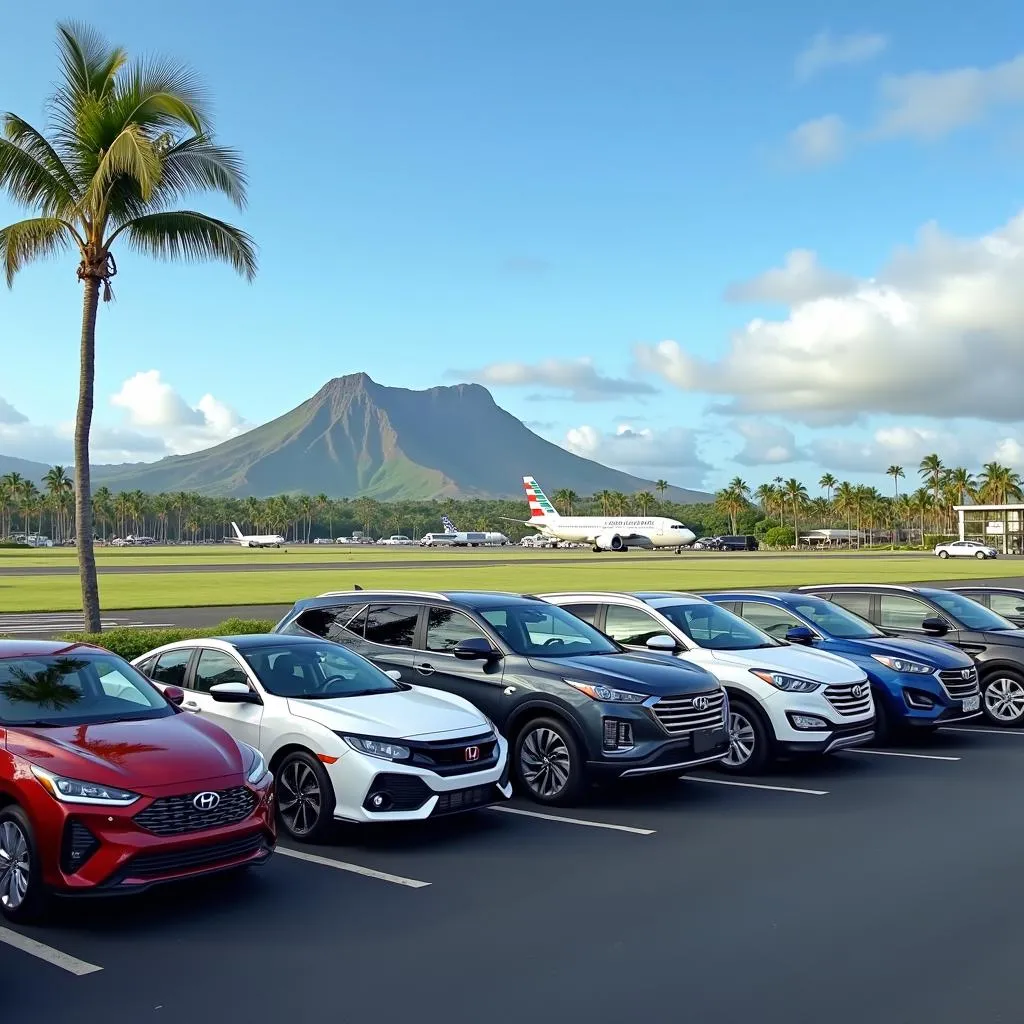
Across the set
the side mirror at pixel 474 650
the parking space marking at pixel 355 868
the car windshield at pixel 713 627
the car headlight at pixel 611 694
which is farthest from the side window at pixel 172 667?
the car windshield at pixel 713 627

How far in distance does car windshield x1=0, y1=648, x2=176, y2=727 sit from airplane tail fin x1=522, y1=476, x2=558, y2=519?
10746 centimetres

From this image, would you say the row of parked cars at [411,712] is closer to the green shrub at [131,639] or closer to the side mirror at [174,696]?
the side mirror at [174,696]

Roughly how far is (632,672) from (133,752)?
456cm

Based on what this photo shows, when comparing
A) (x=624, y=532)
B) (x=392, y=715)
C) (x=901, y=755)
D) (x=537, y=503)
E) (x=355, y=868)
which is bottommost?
(x=901, y=755)

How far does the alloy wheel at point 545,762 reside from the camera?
960cm

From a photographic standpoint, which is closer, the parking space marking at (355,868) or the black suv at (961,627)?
the parking space marking at (355,868)

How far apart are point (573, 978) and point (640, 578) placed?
45.3 meters

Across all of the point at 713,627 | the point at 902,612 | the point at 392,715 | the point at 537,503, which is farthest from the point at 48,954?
the point at 537,503

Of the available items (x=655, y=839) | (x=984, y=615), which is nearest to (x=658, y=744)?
(x=655, y=839)

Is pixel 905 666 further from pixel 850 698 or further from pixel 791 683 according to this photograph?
pixel 791 683

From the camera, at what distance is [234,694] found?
28.0 feet

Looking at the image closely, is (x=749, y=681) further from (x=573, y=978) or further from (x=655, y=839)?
(x=573, y=978)

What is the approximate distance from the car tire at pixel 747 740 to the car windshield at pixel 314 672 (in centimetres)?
361

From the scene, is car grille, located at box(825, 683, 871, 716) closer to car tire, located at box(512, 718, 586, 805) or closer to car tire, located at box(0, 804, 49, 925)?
car tire, located at box(512, 718, 586, 805)
